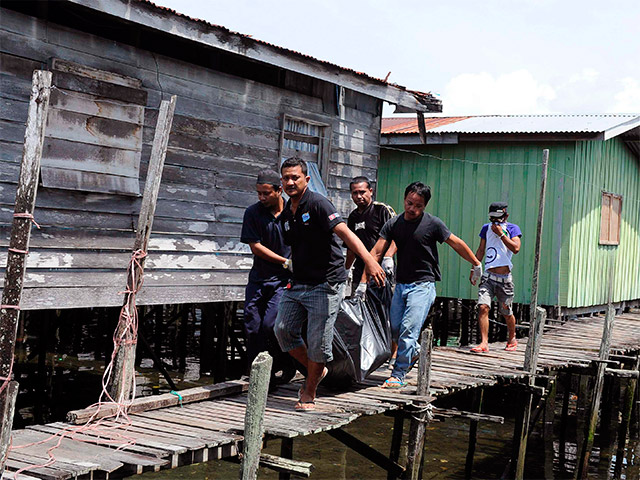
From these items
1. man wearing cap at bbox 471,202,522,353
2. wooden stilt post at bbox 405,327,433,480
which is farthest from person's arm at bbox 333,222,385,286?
man wearing cap at bbox 471,202,522,353

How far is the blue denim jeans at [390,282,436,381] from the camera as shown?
676 centimetres

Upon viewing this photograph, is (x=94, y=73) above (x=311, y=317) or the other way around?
above

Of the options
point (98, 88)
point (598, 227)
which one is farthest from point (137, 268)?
point (598, 227)

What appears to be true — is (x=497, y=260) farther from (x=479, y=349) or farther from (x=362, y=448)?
(x=362, y=448)

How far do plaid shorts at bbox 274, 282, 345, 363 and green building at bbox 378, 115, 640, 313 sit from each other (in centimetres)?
699

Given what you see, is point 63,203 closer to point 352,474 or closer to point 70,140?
point 70,140

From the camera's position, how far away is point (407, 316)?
6.77 m

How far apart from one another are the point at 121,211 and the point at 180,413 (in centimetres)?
313

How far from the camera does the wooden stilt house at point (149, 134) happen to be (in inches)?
294

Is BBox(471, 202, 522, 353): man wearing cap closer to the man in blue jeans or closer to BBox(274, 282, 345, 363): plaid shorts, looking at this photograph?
the man in blue jeans

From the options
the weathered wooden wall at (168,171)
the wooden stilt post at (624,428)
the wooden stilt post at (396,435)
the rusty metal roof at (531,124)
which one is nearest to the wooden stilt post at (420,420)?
the wooden stilt post at (396,435)

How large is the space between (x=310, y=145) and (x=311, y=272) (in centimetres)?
514

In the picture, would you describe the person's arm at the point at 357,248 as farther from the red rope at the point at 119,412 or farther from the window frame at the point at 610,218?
the window frame at the point at 610,218

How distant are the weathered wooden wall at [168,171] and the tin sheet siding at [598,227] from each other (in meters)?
4.50
